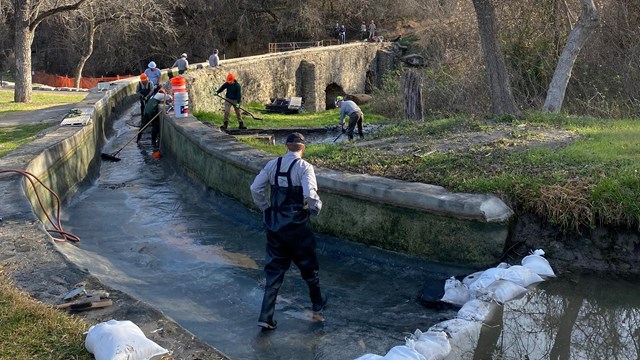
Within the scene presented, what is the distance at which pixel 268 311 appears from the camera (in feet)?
20.0

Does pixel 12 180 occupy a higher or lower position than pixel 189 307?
higher

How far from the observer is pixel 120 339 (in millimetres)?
4406

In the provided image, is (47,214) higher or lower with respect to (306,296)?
higher

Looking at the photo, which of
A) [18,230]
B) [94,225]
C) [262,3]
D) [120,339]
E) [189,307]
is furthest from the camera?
[262,3]

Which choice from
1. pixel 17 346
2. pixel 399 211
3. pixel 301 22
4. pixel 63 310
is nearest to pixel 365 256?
pixel 399 211

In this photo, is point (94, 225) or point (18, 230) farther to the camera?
point (94, 225)

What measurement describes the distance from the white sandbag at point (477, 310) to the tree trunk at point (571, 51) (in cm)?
1006

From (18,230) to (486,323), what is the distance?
15.4ft

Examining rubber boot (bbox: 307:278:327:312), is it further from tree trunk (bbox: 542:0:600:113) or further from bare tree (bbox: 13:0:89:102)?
bare tree (bbox: 13:0:89:102)

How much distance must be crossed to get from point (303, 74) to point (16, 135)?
2265cm

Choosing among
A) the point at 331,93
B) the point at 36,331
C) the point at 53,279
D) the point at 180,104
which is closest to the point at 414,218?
the point at 53,279

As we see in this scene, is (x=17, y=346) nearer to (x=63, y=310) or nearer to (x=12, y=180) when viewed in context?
(x=63, y=310)

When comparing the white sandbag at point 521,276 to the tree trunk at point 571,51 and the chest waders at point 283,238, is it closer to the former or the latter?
the chest waders at point 283,238

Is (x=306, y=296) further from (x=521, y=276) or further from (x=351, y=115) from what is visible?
(x=351, y=115)
